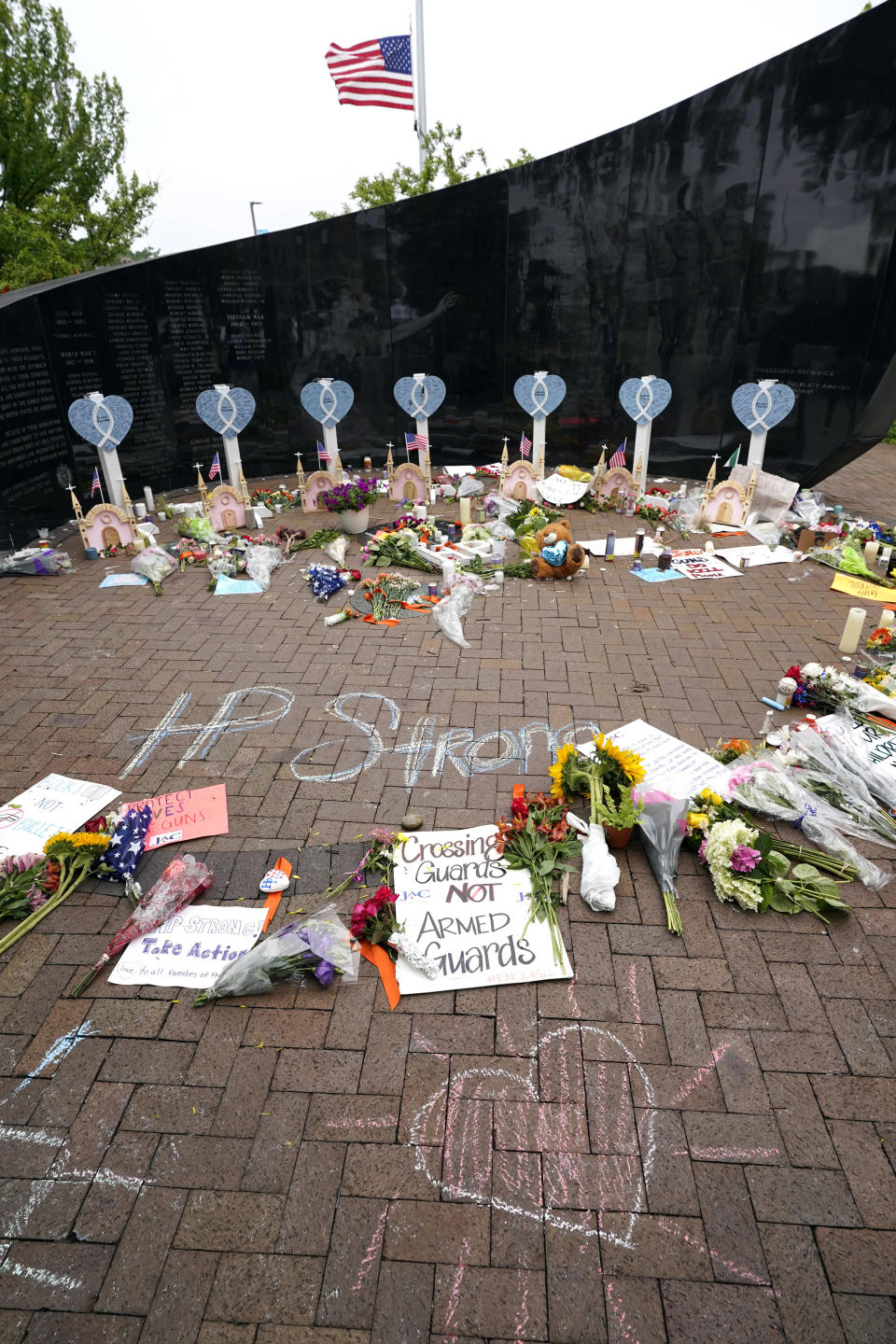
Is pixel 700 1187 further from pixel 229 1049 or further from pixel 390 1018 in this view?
pixel 229 1049

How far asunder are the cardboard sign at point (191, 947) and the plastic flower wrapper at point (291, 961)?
0.30 feet

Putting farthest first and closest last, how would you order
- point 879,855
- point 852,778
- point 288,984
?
point 852,778 → point 879,855 → point 288,984

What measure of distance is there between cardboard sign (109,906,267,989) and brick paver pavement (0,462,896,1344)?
10 cm

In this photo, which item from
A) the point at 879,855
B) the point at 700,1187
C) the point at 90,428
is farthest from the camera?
the point at 90,428

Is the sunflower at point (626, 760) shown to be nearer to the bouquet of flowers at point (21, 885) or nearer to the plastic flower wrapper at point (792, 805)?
the plastic flower wrapper at point (792, 805)

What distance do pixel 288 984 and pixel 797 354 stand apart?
10.8 m

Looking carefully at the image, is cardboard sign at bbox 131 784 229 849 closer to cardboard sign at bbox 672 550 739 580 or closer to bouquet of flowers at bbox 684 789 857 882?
bouquet of flowers at bbox 684 789 857 882

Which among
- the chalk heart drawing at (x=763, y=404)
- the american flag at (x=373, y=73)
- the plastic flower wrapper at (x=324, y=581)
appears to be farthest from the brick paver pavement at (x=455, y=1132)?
the american flag at (x=373, y=73)

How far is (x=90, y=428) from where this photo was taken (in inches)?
381

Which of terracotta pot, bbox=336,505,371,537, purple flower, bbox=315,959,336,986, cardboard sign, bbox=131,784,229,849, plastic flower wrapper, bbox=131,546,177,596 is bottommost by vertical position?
purple flower, bbox=315,959,336,986

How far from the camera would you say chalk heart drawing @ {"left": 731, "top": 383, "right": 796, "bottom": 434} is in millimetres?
9906

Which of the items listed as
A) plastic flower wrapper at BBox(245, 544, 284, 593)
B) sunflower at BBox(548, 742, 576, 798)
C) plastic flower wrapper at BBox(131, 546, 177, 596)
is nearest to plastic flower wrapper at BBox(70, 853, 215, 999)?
sunflower at BBox(548, 742, 576, 798)

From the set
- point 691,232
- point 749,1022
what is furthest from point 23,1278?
point 691,232

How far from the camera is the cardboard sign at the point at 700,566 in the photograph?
8.59 metres
